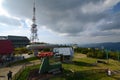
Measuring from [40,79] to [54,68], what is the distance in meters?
7.73

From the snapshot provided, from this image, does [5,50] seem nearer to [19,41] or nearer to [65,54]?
[65,54]

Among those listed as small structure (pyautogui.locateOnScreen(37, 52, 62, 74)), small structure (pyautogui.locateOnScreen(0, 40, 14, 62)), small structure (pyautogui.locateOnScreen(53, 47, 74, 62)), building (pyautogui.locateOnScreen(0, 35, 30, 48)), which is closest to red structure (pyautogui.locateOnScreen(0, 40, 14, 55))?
small structure (pyautogui.locateOnScreen(0, 40, 14, 62))

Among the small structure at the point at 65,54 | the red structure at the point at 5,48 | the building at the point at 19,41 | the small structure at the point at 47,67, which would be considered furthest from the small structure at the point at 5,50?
the building at the point at 19,41

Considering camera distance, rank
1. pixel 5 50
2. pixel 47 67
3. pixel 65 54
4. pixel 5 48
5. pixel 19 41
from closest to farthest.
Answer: pixel 47 67
pixel 65 54
pixel 5 50
pixel 5 48
pixel 19 41

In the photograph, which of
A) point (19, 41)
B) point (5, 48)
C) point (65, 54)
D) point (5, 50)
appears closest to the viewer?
point (65, 54)

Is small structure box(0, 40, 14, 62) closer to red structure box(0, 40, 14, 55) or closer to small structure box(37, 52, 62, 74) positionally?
red structure box(0, 40, 14, 55)

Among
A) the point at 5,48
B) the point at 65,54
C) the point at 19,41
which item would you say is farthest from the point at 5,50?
the point at 19,41

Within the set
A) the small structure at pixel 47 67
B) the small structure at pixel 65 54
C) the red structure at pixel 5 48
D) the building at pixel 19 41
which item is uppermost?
the building at pixel 19 41

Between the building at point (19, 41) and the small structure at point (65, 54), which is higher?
the building at point (19, 41)

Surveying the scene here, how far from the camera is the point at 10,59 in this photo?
66.8 meters

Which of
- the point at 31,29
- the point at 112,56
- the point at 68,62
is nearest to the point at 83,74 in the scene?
the point at 68,62

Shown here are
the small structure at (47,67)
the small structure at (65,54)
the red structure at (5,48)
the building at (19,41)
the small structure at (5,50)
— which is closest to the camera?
the small structure at (47,67)

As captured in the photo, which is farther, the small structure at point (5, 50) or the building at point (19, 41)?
the building at point (19, 41)

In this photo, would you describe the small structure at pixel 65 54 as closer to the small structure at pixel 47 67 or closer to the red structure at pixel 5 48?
the red structure at pixel 5 48
